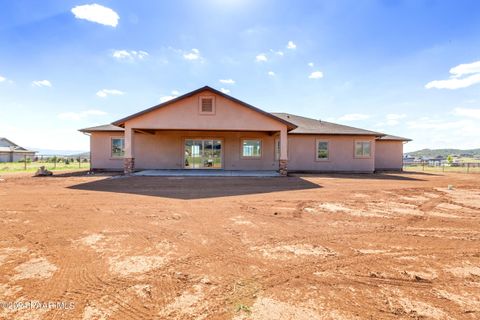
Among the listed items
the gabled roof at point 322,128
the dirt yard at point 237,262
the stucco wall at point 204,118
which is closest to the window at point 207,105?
the stucco wall at point 204,118

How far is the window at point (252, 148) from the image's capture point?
716 inches

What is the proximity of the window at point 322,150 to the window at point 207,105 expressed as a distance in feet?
29.1

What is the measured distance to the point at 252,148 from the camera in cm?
1822

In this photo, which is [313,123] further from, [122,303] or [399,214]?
[122,303]

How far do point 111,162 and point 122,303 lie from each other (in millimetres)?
17787

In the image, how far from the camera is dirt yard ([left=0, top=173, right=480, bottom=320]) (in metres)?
2.48

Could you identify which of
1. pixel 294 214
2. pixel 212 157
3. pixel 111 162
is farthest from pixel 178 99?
pixel 294 214

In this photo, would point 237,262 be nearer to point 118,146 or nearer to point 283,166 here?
point 283,166

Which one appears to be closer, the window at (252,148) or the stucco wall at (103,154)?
the stucco wall at (103,154)

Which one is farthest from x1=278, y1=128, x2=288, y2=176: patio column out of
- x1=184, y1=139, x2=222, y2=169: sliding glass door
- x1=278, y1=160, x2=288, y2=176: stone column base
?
x1=184, y1=139, x2=222, y2=169: sliding glass door

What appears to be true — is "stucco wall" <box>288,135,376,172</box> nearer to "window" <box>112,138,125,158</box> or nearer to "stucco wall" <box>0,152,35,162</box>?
"window" <box>112,138,125,158</box>

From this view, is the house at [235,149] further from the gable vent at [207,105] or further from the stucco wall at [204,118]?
the gable vent at [207,105]

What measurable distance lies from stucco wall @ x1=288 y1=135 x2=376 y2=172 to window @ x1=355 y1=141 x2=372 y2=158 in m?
0.24

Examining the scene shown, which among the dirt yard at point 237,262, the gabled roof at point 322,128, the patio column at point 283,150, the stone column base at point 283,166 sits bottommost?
the dirt yard at point 237,262
